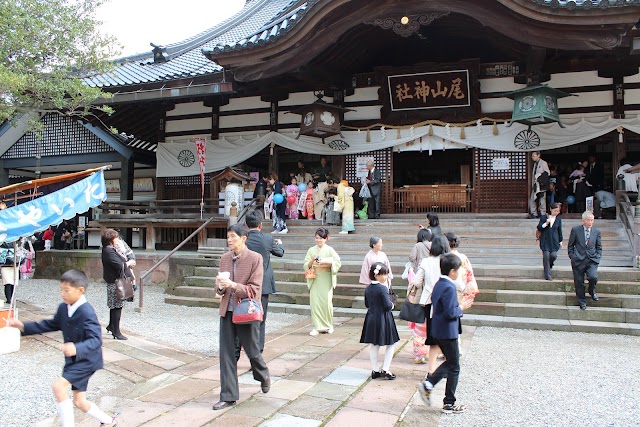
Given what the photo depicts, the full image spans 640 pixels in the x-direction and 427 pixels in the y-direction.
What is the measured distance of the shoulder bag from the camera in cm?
425

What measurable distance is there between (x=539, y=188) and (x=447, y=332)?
841 centimetres

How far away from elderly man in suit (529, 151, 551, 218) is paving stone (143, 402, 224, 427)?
954 centimetres

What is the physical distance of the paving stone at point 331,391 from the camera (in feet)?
15.1

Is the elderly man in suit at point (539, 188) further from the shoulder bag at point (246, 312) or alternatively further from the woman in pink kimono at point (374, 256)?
the shoulder bag at point (246, 312)

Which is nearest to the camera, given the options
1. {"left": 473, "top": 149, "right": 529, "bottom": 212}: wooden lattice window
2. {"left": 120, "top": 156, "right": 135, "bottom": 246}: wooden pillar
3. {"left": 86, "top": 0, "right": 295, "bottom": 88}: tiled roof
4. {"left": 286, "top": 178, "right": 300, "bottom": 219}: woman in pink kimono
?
{"left": 473, "top": 149, "right": 529, "bottom": 212}: wooden lattice window

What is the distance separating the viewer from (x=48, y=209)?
21.3 feet

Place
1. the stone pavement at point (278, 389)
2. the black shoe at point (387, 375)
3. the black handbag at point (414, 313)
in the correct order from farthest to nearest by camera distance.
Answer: the black handbag at point (414, 313), the black shoe at point (387, 375), the stone pavement at point (278, 389)

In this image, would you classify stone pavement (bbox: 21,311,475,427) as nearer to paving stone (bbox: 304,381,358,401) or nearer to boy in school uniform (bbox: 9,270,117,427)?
paving stone (bbox: 304,381,358,401)

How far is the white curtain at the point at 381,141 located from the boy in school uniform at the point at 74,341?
1041 cm

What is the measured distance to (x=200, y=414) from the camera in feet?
13.7

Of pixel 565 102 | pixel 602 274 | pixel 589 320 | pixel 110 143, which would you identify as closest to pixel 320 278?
pixel 589 320

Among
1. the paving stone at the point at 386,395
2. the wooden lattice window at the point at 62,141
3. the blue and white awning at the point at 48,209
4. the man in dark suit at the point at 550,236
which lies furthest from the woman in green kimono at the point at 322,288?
the wooden lattice window at the point at 62,141

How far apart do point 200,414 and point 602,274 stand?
699 cm

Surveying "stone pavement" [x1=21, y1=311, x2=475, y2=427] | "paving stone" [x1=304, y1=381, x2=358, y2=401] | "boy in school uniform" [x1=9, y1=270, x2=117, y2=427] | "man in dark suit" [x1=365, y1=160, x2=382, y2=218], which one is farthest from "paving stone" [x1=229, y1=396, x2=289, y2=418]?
"man in dark suit" [x1=365, y1=160, x2=382, y2=218]
